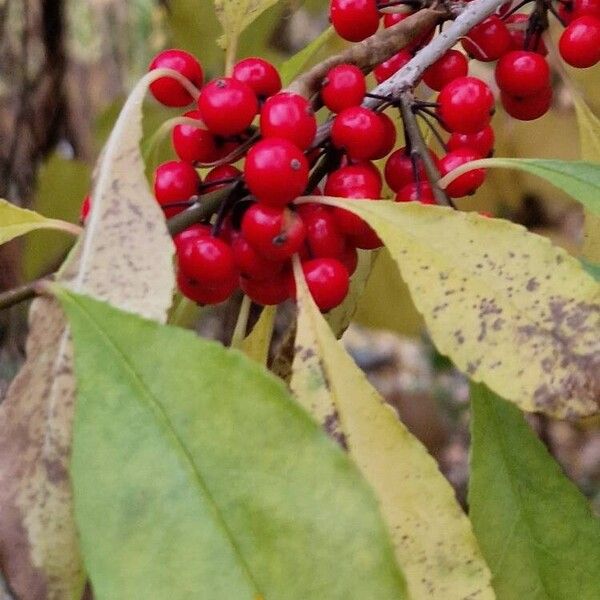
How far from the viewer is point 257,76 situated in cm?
57

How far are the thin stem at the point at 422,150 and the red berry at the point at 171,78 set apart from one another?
15cm

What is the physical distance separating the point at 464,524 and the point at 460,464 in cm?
207

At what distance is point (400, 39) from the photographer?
0.57 meters

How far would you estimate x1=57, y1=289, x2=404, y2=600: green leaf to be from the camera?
375 millimetres

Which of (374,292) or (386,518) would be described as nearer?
(386,518)

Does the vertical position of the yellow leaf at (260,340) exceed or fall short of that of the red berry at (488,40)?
it falls short

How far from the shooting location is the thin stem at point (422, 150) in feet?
1.69

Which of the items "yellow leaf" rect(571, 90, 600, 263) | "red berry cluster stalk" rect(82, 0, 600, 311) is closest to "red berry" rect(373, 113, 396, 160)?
"red berry cluster stalk" rect(82, 0, 600, 311)

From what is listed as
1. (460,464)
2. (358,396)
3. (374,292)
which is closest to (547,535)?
(358,396)

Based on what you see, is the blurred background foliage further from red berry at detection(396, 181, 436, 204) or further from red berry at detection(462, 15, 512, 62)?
red berry at detection(396, 181, 436, 204)

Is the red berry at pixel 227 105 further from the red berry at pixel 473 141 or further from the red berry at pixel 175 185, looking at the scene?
the red berry at pixel 473 141

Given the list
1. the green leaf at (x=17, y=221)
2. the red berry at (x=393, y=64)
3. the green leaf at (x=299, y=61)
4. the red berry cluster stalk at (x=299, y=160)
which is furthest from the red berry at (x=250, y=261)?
the green leaf at (x=299, y=61)

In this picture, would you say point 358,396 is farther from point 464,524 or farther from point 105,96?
point 105,96

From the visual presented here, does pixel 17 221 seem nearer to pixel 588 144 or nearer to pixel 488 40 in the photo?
pixel 488 40
